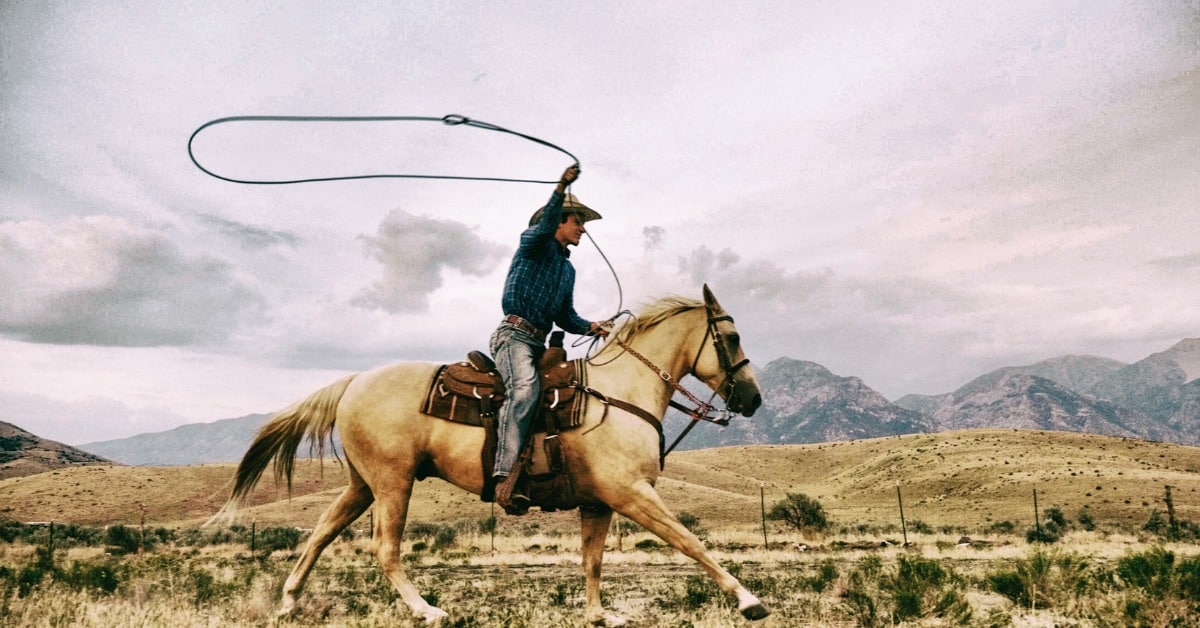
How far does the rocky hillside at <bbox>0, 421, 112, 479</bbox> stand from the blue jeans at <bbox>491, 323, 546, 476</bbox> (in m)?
119

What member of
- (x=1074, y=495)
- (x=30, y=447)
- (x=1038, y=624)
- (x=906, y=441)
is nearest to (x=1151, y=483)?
(x=1074, y=495)

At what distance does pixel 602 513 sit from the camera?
20.3 ft

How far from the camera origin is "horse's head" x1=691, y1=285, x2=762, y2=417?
19.8ft

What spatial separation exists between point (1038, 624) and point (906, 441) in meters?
103

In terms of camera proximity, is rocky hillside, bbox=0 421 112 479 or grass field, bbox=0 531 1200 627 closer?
grass field, bbox=0 531 1200 627

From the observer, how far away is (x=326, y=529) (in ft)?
20.9

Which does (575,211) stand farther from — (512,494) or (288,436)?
(288,436)

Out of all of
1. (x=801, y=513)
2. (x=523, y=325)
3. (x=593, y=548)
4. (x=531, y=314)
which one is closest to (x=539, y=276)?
(x=531, y=314)

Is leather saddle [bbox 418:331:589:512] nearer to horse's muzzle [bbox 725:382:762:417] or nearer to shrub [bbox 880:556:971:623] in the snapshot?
horse's muzzle [bbox 725:382:762:417]


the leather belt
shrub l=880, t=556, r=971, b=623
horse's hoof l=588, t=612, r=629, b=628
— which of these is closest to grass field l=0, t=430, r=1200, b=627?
shrub l=880, t=556, r=971, b=623

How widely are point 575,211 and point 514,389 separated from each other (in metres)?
1.87

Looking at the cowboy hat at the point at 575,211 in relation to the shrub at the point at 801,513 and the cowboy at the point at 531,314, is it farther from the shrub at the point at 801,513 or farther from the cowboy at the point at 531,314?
the shrub at the point at 801,513

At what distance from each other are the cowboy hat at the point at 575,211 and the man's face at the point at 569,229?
5 cm

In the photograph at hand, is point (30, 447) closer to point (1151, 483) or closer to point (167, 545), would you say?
point (167, 545)
